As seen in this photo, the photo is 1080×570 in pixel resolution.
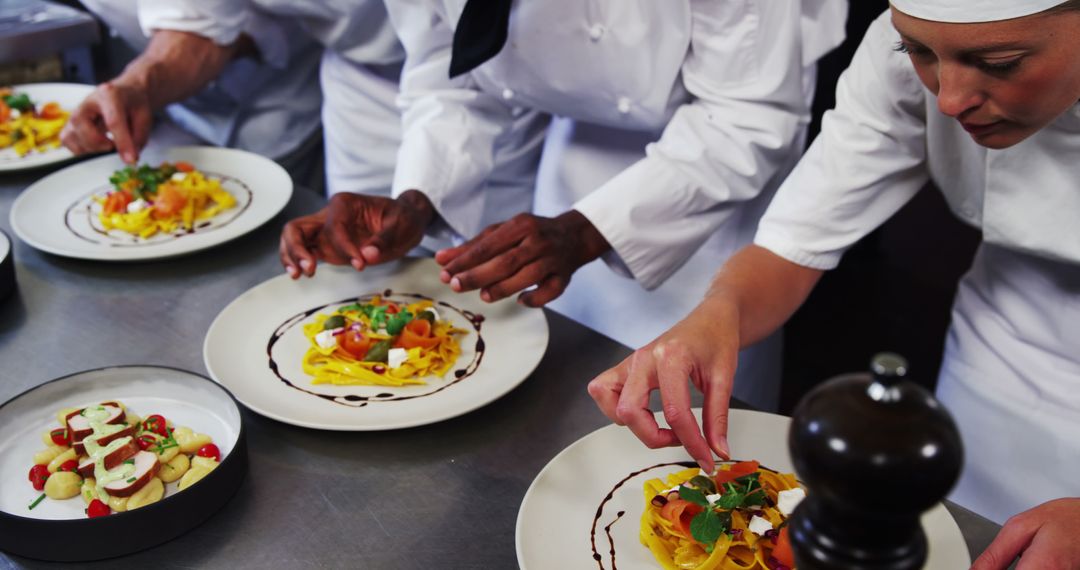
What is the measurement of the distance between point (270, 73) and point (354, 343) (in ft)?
5.70

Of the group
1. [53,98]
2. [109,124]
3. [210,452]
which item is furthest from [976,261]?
[53,98]

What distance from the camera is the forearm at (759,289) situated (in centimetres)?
146

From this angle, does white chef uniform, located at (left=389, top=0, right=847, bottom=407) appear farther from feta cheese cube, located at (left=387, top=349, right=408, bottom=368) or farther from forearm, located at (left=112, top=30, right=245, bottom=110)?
forearm, located at (left=112, top=30, right=245, bottom=110)

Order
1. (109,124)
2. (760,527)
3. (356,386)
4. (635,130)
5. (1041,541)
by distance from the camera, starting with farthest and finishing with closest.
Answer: (109,124) → (635,130) → (356,386) → (760,527) → (1041,541)

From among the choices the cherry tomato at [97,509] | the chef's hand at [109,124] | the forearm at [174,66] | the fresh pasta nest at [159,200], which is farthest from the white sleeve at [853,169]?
the forearm at [174,66]

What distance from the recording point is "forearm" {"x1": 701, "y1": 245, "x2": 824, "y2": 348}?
1.46 m

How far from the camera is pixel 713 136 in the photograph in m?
1.83

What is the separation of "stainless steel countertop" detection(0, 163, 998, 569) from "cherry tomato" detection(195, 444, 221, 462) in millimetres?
57

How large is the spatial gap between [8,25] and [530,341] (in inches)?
88.8

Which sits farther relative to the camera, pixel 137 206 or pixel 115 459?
pixel 137 206

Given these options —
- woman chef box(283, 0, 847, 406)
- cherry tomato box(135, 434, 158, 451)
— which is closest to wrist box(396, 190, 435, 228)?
woman chef box(283, 0, 847, 406)

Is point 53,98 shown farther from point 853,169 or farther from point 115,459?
point 853,169

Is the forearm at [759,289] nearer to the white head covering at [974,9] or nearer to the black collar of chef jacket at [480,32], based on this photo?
the white head covering at [974,9]

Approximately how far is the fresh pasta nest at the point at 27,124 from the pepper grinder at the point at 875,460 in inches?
89.9
